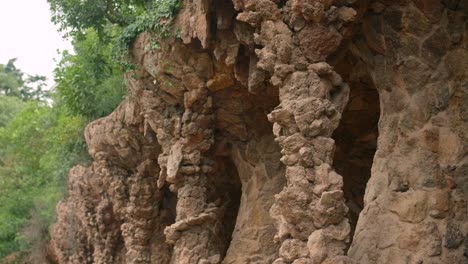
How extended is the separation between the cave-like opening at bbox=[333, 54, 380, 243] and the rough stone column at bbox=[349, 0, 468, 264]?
106 cm

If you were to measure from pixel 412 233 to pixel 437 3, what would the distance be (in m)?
1.78

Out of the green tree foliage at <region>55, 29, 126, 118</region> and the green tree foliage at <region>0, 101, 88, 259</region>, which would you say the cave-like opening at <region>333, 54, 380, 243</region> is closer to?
the green tree foliage at <region>55, 29, 126, 118</region>

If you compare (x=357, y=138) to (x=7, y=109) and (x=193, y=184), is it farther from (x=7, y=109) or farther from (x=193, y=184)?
(x=7, y=109)

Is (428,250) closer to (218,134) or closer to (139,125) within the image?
(218,134)

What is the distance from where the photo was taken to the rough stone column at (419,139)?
4902 millimetres

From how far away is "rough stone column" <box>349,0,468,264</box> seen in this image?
4.90 metres

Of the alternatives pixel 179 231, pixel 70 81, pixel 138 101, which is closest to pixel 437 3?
pixel 179 231

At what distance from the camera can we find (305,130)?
193 inches

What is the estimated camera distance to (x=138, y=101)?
348 inches

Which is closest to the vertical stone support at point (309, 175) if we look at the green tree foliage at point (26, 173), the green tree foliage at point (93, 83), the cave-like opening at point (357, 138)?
the cave-like opening at point (357, 138)

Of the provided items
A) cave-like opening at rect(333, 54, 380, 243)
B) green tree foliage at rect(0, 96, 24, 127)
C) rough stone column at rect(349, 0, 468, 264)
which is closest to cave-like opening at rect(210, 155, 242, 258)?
cave-like opening at rect(333, 54, 380, 243)

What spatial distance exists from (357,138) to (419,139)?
8.69ft

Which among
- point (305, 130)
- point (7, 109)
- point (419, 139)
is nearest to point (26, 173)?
point (7, 109)

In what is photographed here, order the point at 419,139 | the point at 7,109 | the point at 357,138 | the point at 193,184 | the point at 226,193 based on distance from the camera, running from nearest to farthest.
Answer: the point at 419,139, the point at 357,138, the point at 193,184, the point at 226,193, the point at 7,109
